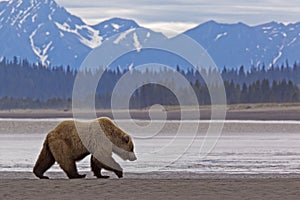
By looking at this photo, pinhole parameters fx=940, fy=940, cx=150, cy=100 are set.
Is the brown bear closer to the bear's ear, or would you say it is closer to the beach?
the bear's ear

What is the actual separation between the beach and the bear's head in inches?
24.4

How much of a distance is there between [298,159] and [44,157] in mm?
11200

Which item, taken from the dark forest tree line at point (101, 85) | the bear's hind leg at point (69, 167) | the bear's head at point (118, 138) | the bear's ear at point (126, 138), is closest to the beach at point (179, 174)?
the bear's hind leg at point (69, 167)

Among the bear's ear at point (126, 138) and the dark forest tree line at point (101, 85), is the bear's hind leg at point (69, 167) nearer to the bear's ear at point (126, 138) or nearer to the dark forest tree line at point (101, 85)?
the bear's ear at point (126, 138)

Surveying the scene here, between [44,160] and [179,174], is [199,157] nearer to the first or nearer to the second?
[179,174]

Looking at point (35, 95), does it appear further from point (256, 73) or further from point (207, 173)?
point (207, 173)

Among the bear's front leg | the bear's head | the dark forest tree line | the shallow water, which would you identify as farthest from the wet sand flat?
the dark forest tree line

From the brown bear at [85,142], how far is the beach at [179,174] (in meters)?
0.54

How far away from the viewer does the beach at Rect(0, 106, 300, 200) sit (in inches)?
659

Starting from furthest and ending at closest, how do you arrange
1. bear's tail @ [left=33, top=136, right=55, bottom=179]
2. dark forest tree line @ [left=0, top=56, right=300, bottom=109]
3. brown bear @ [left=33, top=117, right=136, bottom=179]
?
dark forest tree line @ [left=0, top=56, right=300, bottom=109] → bear's tail @ [left=33, top=136, right=55, bottom=179] → brown bear @ [left=33, top=117, right=136, bottom=179]

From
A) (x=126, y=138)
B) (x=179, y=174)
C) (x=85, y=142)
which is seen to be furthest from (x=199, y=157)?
(x=85, y=142)

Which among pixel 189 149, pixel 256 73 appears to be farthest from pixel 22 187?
pixel 256 73

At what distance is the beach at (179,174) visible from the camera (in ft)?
54.9

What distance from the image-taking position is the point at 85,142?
18953mm
